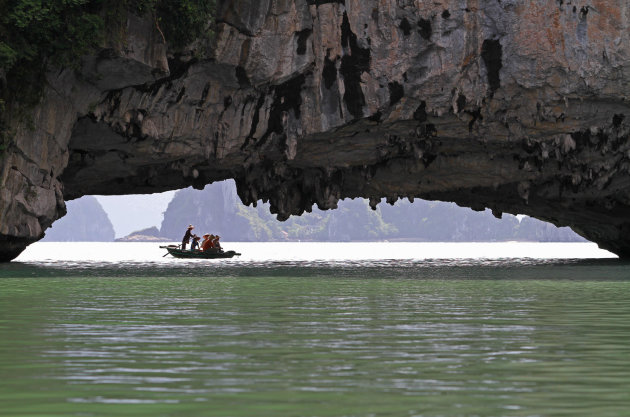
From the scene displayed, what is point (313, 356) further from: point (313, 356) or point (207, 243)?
point (207, 243)

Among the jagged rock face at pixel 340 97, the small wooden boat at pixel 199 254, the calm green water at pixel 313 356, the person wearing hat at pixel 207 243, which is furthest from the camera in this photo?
the person wearing hat at pixel 207 243

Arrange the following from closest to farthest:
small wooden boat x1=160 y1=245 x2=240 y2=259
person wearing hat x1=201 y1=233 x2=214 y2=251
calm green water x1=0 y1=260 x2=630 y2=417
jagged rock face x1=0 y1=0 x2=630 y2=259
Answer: calm green water x1=0 y1=260 x2=630 y2=417 < jagged rock face x1=0 y1=0 x2=630 y2=259 < small wooden boat x1=160 y1=245 x2=240 y2=259 < person wearing hat x1=201 y1=233 x2=214 y2=251

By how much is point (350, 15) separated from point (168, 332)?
73.8 ft

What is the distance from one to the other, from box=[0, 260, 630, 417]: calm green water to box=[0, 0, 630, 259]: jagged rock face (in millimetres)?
14411

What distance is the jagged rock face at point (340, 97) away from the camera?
99.9ft

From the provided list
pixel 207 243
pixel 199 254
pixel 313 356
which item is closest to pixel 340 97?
pixel 199 254

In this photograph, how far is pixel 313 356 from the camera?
344 inches

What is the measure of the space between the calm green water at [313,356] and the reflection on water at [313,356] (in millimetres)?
17

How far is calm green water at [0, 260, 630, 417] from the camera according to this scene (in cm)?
622

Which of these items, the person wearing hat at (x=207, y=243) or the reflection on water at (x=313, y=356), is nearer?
the reflection on water at (x=313, y=356)

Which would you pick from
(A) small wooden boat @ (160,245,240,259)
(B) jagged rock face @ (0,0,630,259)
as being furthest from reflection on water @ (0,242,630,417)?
(A) small wooden boat @ (160,245,240,259)

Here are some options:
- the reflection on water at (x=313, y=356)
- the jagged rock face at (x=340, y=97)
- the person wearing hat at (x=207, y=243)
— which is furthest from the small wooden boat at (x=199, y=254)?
the reflection on water at (x=313, y=356)

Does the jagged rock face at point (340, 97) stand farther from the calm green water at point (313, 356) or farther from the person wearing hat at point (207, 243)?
the calm green water at point (313, 356)

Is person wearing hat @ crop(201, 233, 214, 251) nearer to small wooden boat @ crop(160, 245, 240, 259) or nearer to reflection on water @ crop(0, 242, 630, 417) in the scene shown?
small wooden boat @ crop(160, 245, 240, 259)
